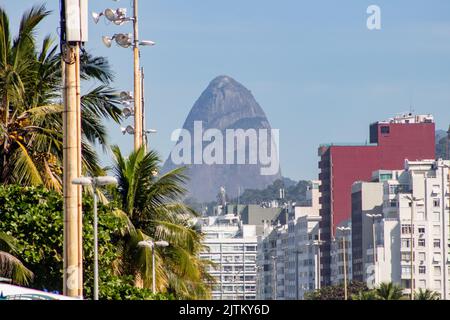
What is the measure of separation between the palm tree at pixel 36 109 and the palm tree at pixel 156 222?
289 cm

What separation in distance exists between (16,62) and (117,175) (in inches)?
195

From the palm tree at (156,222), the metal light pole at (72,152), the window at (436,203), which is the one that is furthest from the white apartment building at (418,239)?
the metal light pole at (72,152)

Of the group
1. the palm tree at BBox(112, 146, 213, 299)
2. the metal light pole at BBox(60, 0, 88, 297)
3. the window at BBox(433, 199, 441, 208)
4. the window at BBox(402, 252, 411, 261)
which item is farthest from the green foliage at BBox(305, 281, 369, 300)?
the metal light pole at BBox(60, 0, 88, 297)

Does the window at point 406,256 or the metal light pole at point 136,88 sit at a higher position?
the metal light pole at point 136,88

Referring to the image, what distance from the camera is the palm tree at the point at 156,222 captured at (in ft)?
107

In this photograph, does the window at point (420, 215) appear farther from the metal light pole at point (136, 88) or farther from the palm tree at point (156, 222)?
the palm tree at point (156, 222)

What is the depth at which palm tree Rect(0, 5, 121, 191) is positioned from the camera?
91.9ft

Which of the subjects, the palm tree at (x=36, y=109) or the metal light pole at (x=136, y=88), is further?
the metal light pole at (x=136, y=88)

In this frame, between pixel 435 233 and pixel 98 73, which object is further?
pixel 435 233

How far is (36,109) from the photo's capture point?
28.3 meters

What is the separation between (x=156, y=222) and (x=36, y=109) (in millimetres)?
6410
